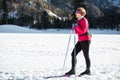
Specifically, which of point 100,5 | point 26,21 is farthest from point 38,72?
point 100,5

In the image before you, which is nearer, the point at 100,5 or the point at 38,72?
the point at 38,72

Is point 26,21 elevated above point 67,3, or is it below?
below

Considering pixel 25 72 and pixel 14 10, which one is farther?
pixel 14 10

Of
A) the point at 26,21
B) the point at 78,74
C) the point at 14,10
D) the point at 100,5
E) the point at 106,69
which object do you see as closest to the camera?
the point at 78,74

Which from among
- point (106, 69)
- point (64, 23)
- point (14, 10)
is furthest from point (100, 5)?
point (106, 69)

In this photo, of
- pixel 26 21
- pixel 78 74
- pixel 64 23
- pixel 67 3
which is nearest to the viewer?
pixel 78 74

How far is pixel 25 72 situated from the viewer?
7469mm

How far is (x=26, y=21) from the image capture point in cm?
8438

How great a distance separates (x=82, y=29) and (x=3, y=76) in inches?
93.2

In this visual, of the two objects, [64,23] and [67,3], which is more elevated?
[67,3]

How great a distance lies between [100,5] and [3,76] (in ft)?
579

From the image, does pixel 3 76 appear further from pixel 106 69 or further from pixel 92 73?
pixel 106 69

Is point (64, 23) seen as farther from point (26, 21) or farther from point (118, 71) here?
point (118, 71)

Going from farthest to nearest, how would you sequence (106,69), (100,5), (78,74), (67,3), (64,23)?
1. (100,5)
2. (67,3)
3. (64,23)
4. (106,69)
5. (78,74)
